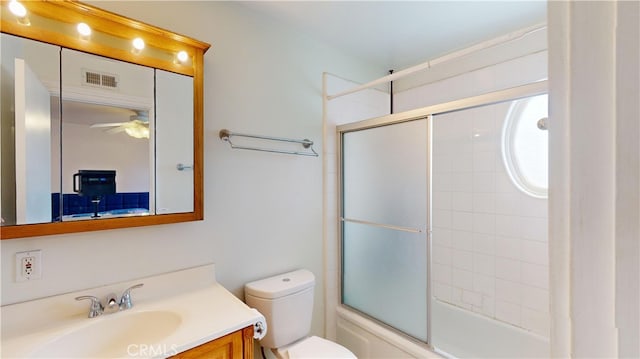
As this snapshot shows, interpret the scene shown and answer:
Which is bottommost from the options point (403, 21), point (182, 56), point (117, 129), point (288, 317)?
point (288, 317)

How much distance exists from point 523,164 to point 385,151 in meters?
1.02

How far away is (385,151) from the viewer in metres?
1.95

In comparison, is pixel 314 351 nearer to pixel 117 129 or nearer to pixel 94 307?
pixel 94 307

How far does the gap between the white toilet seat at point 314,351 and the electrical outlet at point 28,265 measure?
4.00 ft

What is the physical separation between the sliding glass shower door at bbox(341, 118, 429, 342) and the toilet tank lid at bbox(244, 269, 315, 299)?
1.66 ft

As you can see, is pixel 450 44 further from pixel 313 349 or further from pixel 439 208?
pixel 313 349

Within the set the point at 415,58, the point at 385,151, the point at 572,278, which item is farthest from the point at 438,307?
the point at 572,278

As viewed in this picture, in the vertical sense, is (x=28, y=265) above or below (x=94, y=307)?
above

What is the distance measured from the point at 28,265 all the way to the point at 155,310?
1.69 feet

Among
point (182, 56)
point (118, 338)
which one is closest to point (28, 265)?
point (118, 338)

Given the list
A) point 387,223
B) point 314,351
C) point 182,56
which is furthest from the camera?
point 387,223

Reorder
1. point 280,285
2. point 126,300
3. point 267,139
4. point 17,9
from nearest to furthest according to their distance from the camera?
point 17,9 → point 126,300 → point 280,285 → point 267,139

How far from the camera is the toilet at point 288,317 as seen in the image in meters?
1.59

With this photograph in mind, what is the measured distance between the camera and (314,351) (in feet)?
5.20
